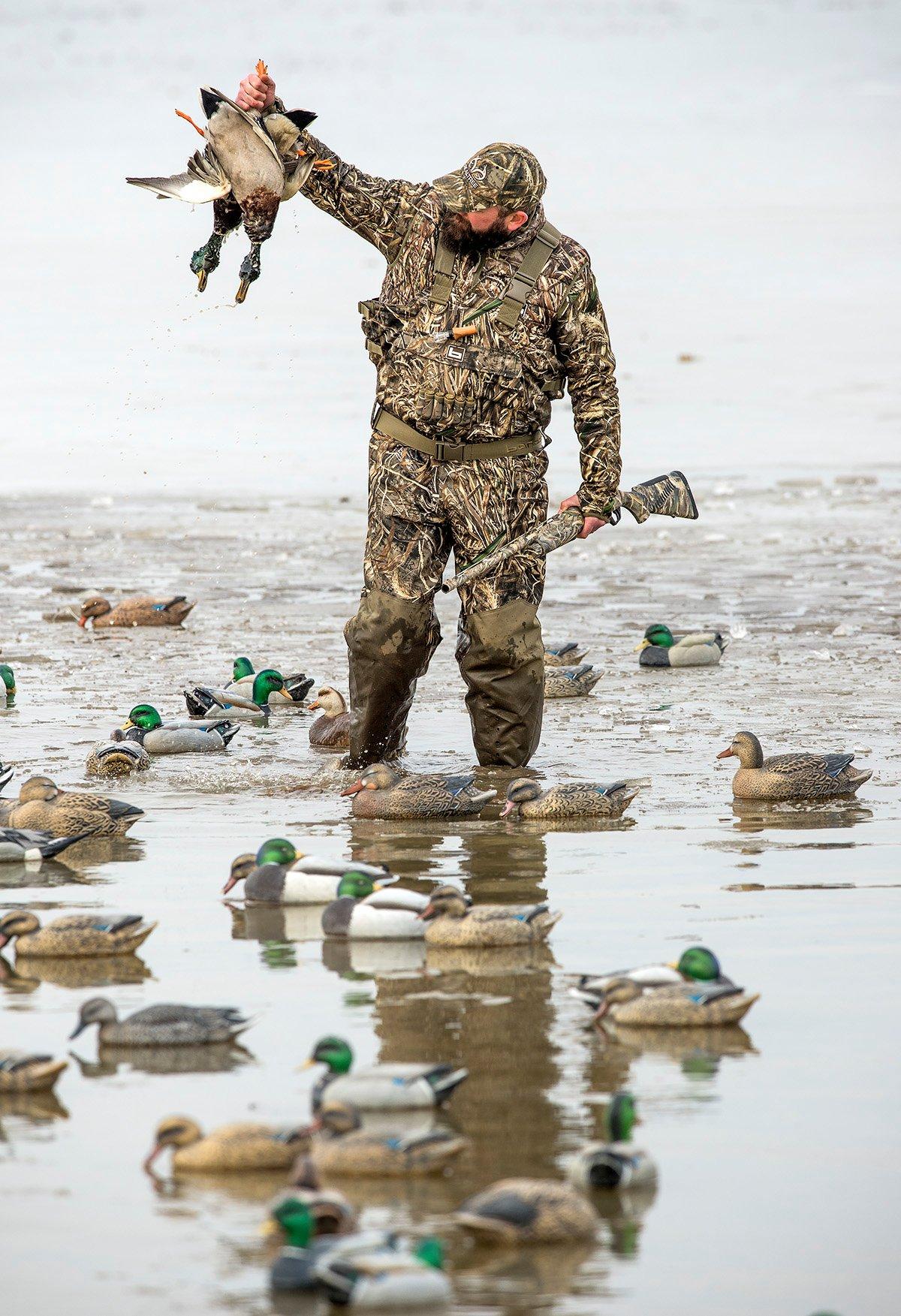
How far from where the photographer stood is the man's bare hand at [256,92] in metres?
7.96

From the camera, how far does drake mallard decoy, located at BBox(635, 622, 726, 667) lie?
38.3 feet

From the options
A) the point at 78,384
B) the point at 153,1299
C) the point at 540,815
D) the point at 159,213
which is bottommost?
the point at 153,1299

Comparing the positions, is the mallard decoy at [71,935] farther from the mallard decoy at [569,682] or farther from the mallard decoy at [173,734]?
the mallard decoy at [569,682]

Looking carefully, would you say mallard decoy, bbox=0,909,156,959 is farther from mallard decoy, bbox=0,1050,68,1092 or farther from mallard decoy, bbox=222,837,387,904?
mallard decoy, bbox=0,1050,68,1092

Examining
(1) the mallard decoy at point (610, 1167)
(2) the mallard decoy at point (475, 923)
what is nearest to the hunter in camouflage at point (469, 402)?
(2) the mallard decoy at point (475, 923)

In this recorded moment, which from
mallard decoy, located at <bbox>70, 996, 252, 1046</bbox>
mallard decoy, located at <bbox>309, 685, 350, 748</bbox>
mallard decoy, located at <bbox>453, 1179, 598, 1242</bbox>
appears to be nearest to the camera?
mallard decoy, located at <bbox>453, 1179, 598, 1242</bbox>

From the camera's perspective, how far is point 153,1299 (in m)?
3.88

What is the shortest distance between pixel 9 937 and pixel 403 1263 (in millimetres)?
2454

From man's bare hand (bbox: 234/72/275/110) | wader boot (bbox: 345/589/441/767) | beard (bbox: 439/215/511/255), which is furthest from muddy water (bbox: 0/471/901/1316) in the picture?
man's bare hand (bbox: 234/72/275/110)

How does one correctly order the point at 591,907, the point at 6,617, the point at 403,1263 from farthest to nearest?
the point at 6,617 < the point at 591,907 < the point at 403,1263

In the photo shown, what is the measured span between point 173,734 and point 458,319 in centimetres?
232

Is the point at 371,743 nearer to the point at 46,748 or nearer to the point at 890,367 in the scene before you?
the point at 46,748

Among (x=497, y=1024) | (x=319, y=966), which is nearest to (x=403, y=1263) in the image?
(x=497, y=1024)

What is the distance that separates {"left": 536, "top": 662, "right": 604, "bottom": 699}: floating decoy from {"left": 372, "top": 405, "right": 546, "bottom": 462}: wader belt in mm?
2525
